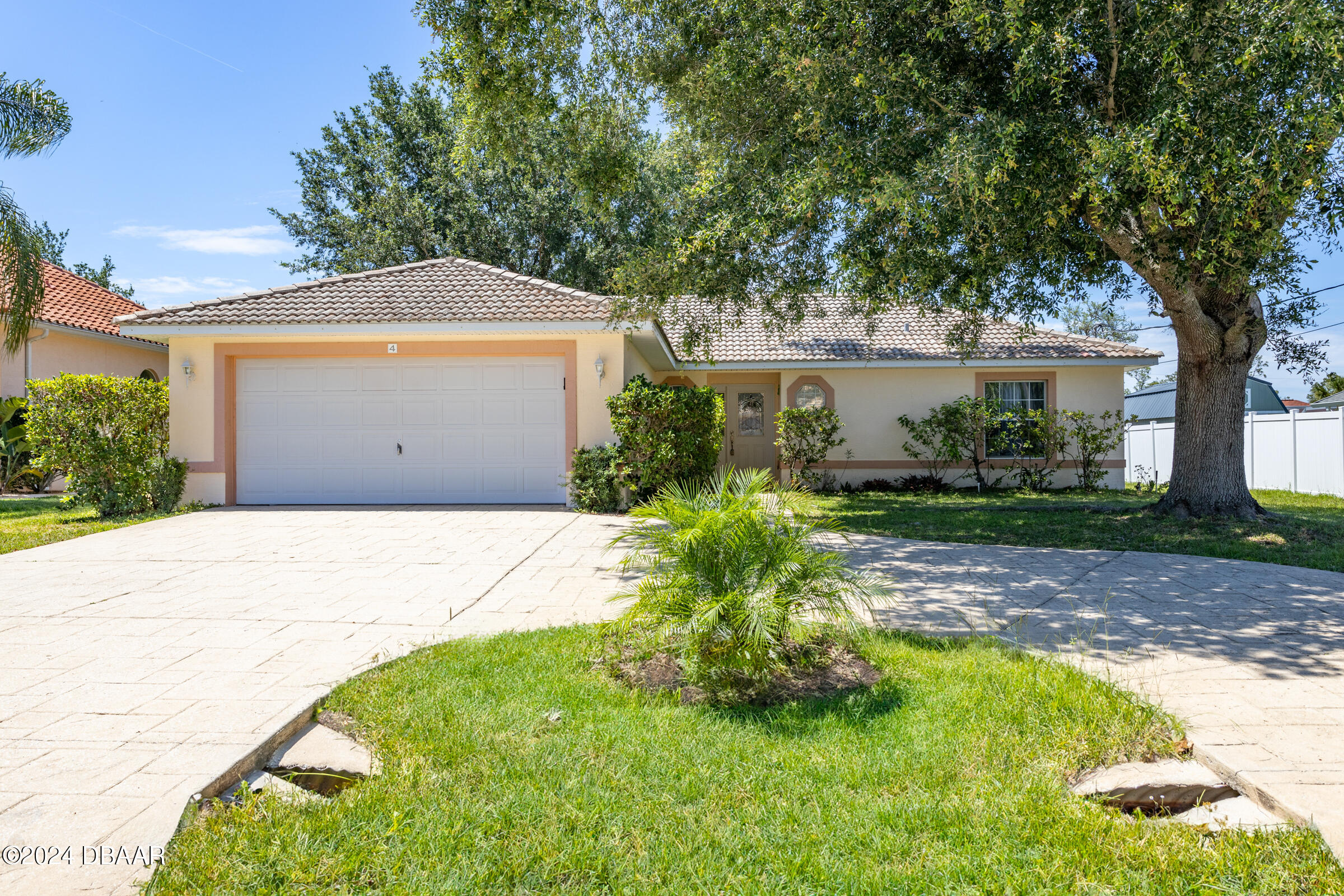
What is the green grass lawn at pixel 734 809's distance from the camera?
7.36ft

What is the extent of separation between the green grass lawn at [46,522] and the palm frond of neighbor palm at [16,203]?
2.45 metres

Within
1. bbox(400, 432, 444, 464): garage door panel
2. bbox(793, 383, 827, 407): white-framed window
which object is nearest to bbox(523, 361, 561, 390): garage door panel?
bbox(400, 432, 444, 464): garage door panel

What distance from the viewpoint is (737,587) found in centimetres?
378

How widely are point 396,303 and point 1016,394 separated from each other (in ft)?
43.9

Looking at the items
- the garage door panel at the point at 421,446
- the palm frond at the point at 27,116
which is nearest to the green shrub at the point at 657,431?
the garage door panel at the point at 421,446

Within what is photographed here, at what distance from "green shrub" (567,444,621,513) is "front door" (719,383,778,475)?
6.80 metres

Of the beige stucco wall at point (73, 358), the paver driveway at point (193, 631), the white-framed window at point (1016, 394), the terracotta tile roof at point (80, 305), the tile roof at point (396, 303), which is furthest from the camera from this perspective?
the white-framed window at point (1016, 394)

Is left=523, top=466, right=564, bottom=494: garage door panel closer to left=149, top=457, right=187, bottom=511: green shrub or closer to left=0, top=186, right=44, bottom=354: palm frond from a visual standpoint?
left=149, top=457, right=187, bottom=511: green shrub

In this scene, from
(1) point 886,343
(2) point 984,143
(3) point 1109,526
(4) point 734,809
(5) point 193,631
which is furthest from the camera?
(1) point 886,343

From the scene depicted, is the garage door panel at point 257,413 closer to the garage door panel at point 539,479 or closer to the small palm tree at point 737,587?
the garage door panel at point 539,479

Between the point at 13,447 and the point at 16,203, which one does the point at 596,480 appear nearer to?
the point at 16,203

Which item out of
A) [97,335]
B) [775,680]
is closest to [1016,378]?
[775,680]

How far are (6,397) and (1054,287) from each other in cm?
1892

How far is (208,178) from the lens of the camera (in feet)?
51.6
